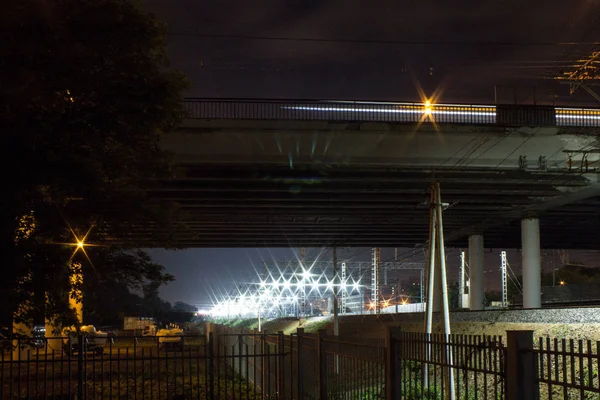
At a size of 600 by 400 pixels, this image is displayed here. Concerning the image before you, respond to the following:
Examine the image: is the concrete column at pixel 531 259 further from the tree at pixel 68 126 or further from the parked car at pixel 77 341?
the tree at pixel 68 126

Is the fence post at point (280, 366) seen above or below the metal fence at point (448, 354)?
below

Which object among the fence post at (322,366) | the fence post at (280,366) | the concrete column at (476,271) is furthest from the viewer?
the concrete column at (476,271)

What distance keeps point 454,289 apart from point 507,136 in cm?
8405

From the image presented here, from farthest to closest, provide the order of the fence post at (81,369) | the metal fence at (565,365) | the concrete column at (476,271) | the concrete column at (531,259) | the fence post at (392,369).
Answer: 1. the concrete column at (476,271)
2. the concrete column at (531,259)
3. the fence post at (81,369)
4. the fence post at (392,369)
5. the metal fence at (565,365)

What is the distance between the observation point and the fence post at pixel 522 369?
A: 7.45 meters

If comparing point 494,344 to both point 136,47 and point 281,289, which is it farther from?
point 281,289

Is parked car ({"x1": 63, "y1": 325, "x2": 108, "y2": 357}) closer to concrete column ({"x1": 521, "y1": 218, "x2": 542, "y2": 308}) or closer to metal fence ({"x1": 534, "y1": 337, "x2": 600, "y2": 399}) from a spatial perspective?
metal fence ({"x1": 534, "y1": 337, "x2": 600, "y2": 399})

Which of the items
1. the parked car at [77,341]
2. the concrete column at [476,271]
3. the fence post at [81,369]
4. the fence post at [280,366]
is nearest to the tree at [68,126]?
the parked car at [77,341]

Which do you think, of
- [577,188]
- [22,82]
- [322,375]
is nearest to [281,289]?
[577,188]

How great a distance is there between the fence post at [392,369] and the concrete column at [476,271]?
35.2 meters

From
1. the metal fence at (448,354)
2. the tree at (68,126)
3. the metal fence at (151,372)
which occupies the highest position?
the tree at (68,126)

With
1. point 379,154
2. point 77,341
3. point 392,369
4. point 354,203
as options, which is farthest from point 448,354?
point 354,203

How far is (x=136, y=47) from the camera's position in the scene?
9.09 meters

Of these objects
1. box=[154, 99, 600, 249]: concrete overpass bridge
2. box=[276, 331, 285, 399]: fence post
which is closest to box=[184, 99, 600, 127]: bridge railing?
box=[154, 99, 600, 249]: concrete overpass bridge
